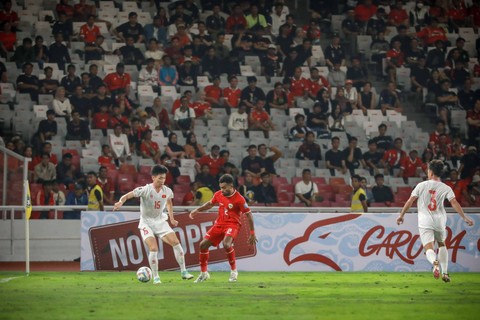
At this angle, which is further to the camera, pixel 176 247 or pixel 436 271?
pixel 176 247

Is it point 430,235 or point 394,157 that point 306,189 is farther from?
point 430,235

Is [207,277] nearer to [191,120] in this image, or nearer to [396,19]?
[191,120]

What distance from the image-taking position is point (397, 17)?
3306cm

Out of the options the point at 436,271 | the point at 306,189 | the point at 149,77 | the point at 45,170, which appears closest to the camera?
the point at 436,271

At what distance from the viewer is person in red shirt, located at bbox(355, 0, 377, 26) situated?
3288 centimetres

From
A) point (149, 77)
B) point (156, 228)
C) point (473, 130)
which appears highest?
point (149, 77)

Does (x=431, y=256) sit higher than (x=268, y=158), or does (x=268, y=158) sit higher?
(x=268, y=158)

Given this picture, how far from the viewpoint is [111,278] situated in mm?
18641

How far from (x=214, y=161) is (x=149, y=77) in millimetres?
4183

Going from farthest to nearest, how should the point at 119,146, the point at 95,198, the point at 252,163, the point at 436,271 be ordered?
the point at 119,146 < the point at 252,163 < the point at 95,198 < the point at 436,271

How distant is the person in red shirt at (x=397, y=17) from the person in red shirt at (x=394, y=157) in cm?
597

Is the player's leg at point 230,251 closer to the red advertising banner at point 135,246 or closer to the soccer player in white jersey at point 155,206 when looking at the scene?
the soccer player in white jersey at point 155,206

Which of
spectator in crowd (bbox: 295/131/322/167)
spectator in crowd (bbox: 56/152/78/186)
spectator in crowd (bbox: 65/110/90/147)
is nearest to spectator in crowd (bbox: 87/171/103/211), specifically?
spectator in crowd (bbox: 56/152/78/186)

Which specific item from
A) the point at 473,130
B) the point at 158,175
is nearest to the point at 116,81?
the point at 473,130
